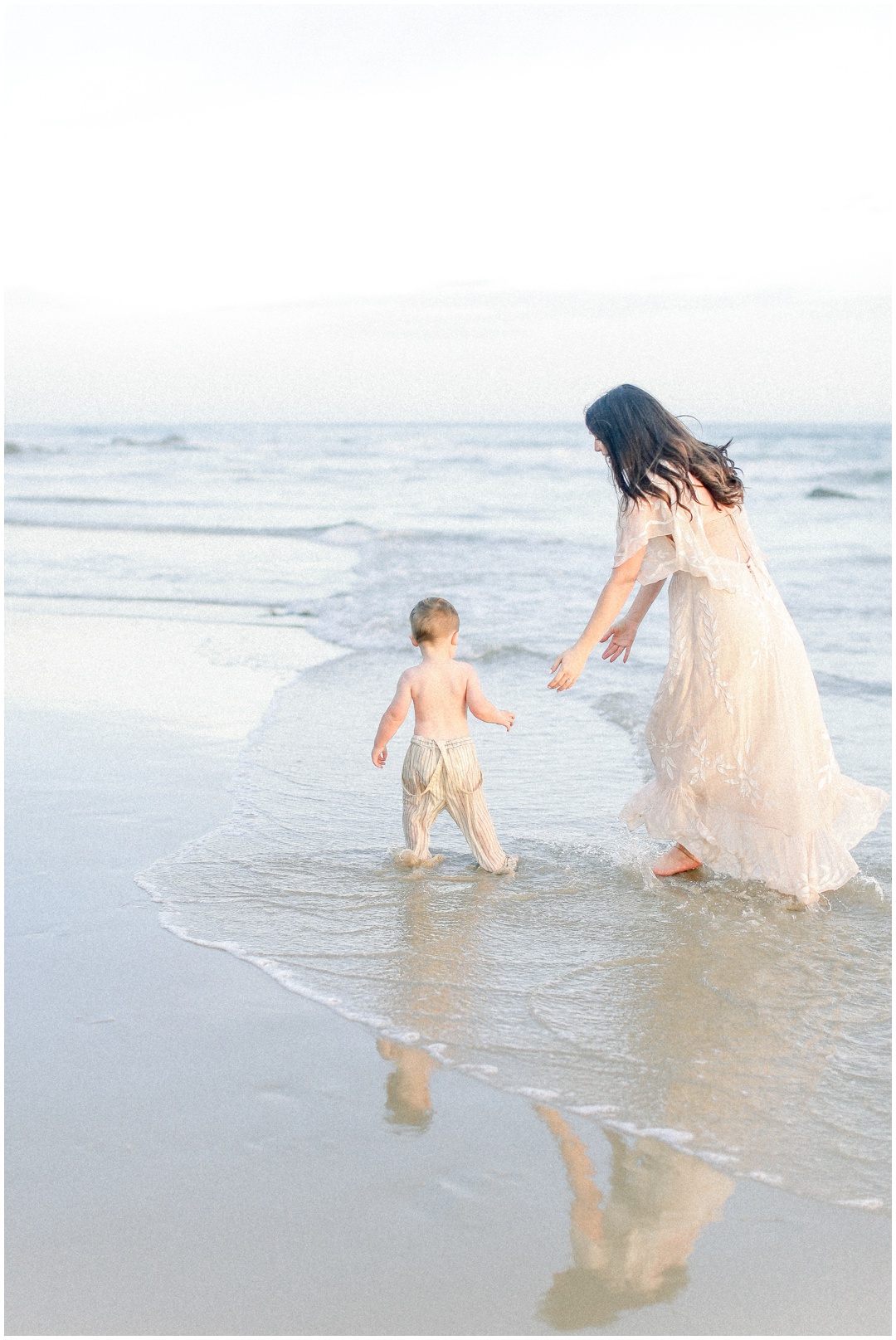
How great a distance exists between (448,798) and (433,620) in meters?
0.69

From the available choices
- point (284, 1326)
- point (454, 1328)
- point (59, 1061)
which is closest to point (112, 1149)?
point (59, 1061)

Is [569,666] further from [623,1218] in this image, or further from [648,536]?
[623,1218]

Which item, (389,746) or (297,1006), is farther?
(389,746)

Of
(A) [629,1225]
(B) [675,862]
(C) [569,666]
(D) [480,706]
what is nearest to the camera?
(A) [629,1225]

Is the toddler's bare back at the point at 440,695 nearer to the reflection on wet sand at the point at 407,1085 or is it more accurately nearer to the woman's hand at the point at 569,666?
the woman's hand at the point at 569,666

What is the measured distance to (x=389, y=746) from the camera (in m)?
6.46

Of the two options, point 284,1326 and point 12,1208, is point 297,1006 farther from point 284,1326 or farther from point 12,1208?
point 284,1326

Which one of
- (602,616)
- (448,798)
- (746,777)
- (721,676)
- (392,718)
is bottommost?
(448,798)

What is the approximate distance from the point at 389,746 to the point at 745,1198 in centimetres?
404

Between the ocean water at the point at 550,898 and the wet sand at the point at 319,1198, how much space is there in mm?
166

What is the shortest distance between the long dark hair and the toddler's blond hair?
85cm

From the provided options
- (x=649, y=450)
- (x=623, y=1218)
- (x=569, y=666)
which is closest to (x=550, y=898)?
(x=569, y=666)

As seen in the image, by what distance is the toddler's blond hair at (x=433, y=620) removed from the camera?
184 inches

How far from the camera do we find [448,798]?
15.4 feet
